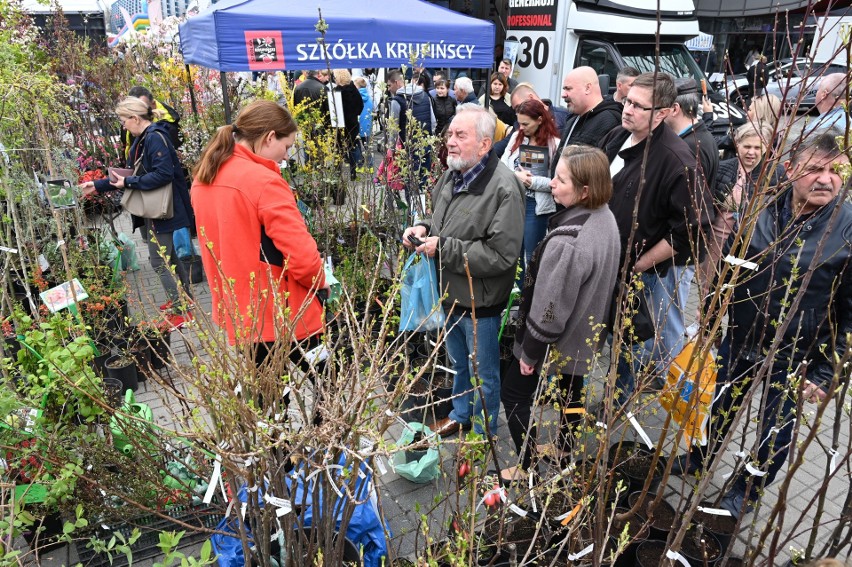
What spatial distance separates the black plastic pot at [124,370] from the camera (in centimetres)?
400

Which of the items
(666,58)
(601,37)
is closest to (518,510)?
(601,37)

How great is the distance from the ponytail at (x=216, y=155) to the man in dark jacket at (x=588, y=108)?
7.13 feet

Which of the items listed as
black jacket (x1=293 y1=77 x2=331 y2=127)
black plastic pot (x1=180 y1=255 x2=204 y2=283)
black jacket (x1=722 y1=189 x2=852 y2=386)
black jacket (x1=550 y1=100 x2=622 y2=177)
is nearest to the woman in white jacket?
black jacket (x1=550 y1=100 x2=622 y2=177)

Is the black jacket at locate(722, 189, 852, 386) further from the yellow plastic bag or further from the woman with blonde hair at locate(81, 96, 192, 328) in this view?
the woman with blonde hair at locate(81, 96, 192, 328)

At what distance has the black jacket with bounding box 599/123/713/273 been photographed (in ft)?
10.2

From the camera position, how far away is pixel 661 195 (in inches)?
124

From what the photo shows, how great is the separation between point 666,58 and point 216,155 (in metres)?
9.75

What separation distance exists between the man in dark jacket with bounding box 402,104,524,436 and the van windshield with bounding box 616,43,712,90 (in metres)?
8.24

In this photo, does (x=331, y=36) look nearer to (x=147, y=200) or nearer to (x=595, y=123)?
A: (x=147, y=200)

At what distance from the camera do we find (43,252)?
4.87m

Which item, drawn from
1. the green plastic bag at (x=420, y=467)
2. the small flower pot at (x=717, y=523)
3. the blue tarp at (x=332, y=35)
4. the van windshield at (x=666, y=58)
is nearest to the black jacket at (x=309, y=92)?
the blue tarp at (x=332, y=35)

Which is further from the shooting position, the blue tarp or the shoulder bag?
the shoulder bag

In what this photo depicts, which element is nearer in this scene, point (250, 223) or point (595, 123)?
point (250, 223)

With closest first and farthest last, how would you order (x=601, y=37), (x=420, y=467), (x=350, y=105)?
1. (x=420, y=467)
2. (x=350, y=105)
3. (x=601, y=37)
